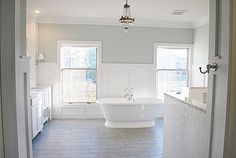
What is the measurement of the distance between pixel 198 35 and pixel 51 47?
13.3 ft

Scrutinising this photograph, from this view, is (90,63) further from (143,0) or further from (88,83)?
(143,0)

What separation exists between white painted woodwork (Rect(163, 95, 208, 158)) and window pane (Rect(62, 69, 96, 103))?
3.48m

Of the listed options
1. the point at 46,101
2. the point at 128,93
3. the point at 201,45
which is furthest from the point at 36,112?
the point at 201,45

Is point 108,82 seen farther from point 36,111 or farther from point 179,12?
point 179,12

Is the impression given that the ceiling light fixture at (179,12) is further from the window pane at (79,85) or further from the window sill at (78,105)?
the window sill at (78,105)

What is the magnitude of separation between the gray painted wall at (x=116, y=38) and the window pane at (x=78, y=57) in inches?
10.6

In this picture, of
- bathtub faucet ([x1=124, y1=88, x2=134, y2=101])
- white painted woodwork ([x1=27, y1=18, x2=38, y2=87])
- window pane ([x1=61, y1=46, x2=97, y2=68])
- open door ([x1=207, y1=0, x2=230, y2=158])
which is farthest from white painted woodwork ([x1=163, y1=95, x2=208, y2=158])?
white painted woodwork ([x1=27, y1=18, x2=38, y2=87])

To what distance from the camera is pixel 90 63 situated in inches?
239

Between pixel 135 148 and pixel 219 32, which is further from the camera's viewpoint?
pixel 135 148

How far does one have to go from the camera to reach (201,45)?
5.77 meters

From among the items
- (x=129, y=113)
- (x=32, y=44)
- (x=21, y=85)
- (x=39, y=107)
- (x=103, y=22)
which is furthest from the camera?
(x=103, y=22)

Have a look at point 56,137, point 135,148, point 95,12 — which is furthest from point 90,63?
point 135,148

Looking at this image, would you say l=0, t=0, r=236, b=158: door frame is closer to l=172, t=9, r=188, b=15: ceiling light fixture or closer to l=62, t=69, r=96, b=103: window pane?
l=172, t=9, r=188, b=15: ceiling light fixture

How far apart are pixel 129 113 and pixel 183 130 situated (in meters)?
2.87
